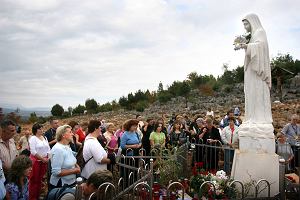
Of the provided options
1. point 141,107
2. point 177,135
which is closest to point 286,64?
point 141,107

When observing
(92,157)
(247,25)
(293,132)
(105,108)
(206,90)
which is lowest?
(92,157)

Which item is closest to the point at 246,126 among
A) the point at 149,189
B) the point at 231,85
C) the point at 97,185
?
the point at 149,189

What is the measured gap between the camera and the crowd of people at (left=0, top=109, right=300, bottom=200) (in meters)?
4.66

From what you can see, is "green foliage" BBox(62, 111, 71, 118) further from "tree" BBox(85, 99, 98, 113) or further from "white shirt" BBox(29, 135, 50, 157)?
"white shirt" BBox(29, 135, 50, 157)

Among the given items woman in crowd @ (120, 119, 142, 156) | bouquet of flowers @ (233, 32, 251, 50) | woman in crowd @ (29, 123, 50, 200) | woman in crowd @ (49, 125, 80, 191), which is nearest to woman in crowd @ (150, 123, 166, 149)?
woman in crowd @ (120, 119, 142, 156)

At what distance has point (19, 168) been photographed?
4645 mm

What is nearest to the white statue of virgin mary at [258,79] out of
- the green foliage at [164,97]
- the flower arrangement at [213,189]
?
the flower arrangement at [213,189]

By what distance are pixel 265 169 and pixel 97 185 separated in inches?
153

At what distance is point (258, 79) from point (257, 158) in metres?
1.64

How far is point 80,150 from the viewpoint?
6.91m

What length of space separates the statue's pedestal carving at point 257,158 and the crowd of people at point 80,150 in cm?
170

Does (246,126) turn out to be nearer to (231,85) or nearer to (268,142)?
(268,142)

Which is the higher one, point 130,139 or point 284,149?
point 130,139

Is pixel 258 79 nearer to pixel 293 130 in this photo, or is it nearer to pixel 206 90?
pixel 293 130
